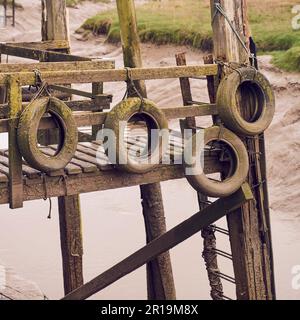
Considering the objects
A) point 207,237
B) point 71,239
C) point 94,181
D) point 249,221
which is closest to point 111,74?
point 94,181

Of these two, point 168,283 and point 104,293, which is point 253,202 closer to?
point 168,283

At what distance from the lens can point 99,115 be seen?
826 centimetres

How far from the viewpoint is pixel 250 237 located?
9.24m

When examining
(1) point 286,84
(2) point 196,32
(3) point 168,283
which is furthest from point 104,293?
(2) point 196,32

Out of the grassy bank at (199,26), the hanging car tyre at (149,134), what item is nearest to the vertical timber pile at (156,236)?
the hanging car tyre at (149,134)

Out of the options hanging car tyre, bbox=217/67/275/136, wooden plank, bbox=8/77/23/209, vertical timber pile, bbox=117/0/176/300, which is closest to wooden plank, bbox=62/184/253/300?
hanging car tyre, bbox=217/67/275/136

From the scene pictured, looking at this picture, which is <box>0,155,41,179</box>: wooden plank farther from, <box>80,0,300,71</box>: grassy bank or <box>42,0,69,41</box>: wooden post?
<box>80,0,300,71</box>: grassy bank

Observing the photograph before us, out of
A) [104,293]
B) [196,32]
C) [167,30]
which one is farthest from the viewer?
[167,30]

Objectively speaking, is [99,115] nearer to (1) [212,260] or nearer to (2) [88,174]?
(2) [88,174]

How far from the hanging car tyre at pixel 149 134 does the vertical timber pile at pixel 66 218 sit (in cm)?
274

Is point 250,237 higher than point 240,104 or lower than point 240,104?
lower

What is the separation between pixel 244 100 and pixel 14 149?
2236 millimetres

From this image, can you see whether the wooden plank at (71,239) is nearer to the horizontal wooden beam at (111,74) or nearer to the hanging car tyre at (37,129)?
the horizontal wooden beam at (111,74)
